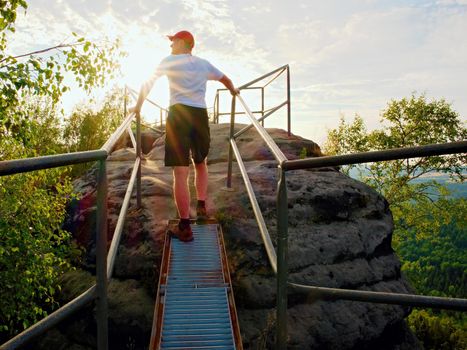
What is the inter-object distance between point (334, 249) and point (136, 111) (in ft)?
7.50

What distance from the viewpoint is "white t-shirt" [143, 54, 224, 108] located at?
3.54 m

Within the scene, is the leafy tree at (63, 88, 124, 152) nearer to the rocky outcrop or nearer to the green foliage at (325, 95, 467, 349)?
the rocky outcrop

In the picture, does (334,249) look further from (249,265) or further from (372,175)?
(372,175)

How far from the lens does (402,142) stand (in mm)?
26297

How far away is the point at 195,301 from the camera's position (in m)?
2.72

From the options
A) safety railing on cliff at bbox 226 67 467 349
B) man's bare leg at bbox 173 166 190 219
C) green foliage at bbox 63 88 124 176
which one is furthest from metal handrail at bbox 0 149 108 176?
green foliage at bbox 63 88 124 176

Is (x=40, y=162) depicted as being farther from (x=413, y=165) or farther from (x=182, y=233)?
(x=413, y=165)

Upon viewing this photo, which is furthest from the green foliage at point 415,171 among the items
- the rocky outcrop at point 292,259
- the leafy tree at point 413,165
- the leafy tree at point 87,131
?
the rocky outcrop at point 292,259

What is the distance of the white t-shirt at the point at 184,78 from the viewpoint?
3543 millimetres

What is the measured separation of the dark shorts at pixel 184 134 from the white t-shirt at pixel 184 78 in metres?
0.07

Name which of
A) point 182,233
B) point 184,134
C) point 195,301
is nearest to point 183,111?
point 184,134

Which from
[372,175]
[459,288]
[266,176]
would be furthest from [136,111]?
[459,288]

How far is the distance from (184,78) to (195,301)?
1894 mm

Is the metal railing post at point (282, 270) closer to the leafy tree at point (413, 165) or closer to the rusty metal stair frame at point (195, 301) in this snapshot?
the rusty metal stair frame at point (195, 301)
